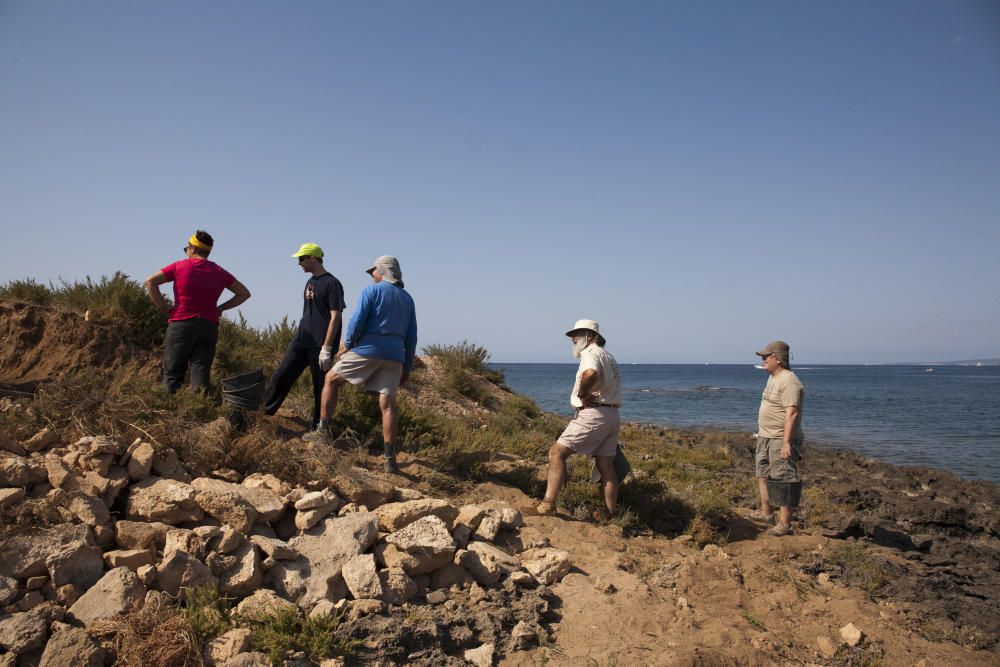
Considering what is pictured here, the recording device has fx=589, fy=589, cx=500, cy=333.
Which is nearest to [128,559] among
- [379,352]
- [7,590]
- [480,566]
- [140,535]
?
[140,535]

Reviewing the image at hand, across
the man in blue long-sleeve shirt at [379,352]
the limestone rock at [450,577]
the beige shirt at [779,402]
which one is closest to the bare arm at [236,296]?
the man in blue long-sleeve shirt at [379,352]

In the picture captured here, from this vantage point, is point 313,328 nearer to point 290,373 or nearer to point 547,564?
point 290,373

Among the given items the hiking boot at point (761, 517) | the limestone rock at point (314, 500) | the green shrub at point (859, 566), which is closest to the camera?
the limestone rock at point (314, 500)

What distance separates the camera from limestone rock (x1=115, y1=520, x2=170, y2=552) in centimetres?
366

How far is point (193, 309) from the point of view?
18.0ft

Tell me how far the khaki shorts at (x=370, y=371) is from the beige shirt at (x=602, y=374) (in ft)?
5.70

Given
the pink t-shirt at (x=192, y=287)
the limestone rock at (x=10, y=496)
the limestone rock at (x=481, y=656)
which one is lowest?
the limestone rock at (x=481, y=656)

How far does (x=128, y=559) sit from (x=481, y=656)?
2170 mm

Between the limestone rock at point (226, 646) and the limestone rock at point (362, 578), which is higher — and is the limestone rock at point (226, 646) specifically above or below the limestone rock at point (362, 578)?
below

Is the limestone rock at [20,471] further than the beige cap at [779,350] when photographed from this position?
No

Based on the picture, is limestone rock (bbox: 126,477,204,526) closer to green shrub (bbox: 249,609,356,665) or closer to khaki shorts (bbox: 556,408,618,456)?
green shrub (bbox: 249,609,356,665)

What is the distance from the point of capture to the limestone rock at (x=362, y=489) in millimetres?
4680

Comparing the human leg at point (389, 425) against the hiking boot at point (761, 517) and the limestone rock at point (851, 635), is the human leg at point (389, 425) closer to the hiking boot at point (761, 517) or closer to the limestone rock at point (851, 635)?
the limestone rock at point (851, 635)

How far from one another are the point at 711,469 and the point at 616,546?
631cm
